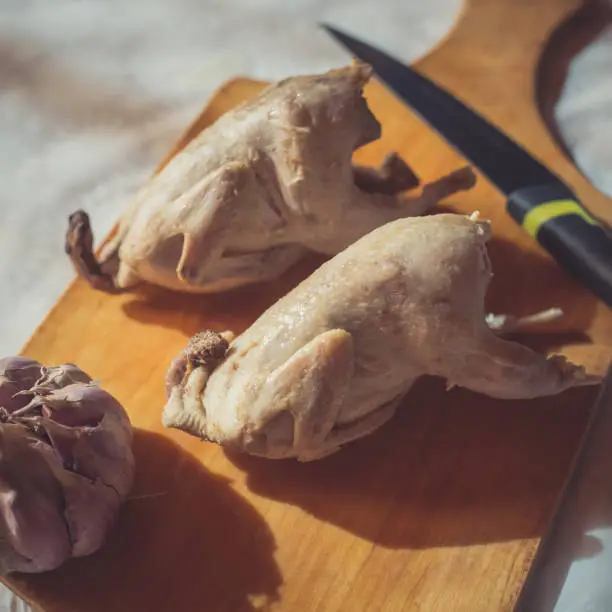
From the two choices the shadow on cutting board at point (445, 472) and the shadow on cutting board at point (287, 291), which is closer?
the shadow on cutting board at point (445, 472)

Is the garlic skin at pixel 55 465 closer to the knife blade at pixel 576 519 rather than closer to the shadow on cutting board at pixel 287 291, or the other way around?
the shadow on cutting board at pixel 287 291

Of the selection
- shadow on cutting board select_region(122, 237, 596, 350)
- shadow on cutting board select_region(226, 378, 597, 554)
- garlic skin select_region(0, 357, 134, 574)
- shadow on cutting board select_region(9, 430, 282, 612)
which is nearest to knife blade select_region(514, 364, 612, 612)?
shadow on cutting board select_region(226, 378, 597, 554)

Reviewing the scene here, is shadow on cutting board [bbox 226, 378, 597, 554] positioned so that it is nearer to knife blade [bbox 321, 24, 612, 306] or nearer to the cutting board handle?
knife blade [bbox 321, 24, 612, 306]

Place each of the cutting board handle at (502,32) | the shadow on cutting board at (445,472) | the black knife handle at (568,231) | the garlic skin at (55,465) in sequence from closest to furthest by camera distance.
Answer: the garlic skin at (55,465)
the shadow on cutting board at (445,472)
the black knife handle at (568,231)
the cutting board handle at (502,32)

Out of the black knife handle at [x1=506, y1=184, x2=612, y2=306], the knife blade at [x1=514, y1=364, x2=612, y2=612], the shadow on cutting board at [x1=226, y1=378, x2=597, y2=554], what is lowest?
the knife blade at [x1=514, y1=364, x2=612, y2=612]

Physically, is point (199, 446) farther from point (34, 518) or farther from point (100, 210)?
point (100, 210)

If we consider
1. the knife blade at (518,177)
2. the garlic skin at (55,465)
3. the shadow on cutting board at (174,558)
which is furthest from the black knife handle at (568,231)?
the garlic skin at (55,465)
